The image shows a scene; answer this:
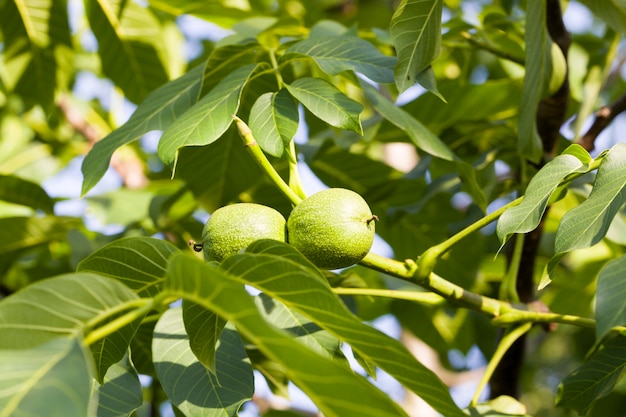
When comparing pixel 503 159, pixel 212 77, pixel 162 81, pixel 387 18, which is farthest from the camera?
pixel 387 18

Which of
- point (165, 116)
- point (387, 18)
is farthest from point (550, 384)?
point (165, 116)

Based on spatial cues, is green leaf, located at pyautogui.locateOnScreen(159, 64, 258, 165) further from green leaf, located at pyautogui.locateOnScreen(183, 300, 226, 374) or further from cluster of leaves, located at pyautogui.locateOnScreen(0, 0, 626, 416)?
green leaf, located at pyautogui.locateOnScreen(183, 300, 226, 374)

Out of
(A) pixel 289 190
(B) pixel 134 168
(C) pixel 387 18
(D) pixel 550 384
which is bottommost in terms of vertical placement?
(D) pixel 550 384

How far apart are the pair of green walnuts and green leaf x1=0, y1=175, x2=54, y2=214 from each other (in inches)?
36.6

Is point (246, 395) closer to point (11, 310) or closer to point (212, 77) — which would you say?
point (11, 310)

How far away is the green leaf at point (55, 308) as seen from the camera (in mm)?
586

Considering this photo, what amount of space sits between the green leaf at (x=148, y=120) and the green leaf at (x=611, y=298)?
1.87 feet

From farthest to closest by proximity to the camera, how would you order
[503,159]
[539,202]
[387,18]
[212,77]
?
[387,18] < [503,159] < [212,77] < [539,202]

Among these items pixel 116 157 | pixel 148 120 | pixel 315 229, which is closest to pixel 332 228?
pixel 315 229

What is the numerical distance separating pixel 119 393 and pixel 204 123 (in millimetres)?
325

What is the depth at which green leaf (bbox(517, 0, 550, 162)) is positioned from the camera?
1053 millimetres

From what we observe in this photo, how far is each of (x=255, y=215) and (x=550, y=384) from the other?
26.9 feet

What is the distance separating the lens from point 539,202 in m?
0.75

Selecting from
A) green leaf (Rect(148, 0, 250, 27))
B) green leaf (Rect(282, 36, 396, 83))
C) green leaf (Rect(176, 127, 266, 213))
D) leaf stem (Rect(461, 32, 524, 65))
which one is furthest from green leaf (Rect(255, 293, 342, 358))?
green leaf (Rect(148, 0, 250, 27))
